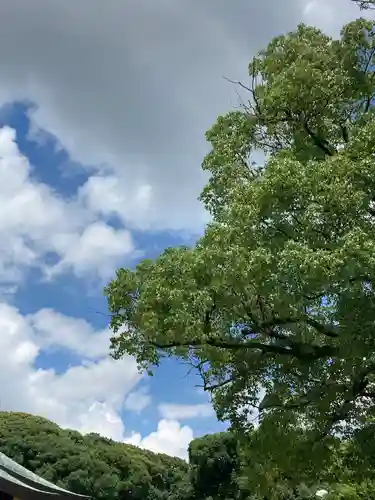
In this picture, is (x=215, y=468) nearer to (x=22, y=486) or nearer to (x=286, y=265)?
(x=22, y=486)

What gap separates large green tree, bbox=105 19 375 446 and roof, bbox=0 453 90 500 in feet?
10.3

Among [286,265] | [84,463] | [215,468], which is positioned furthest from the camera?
[84,463]

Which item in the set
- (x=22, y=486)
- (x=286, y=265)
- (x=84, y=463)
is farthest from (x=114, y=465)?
(x=286, y=265)

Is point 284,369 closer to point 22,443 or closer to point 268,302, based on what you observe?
point 268,302

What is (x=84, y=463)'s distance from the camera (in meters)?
41.7

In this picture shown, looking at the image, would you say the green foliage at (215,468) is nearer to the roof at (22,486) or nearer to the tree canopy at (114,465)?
the tree canopy at (114,465)

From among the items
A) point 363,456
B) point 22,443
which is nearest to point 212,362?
point 363,456

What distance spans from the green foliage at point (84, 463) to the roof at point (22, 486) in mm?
27629

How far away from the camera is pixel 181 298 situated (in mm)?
9547

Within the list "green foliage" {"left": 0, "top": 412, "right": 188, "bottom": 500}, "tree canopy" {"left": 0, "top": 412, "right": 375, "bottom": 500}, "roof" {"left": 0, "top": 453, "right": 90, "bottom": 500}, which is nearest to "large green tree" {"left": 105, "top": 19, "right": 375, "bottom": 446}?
"roof" {"left": 0, "top": 453, "right": 90, "bottom": 500}

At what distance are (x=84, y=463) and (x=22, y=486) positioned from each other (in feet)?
104

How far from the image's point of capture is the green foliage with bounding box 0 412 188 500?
135 ft

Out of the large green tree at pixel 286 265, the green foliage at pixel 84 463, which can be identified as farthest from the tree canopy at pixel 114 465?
the large green tree at pixel 286 265

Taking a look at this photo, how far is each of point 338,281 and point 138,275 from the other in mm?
4287
